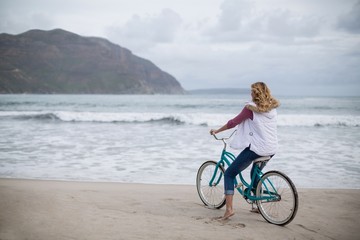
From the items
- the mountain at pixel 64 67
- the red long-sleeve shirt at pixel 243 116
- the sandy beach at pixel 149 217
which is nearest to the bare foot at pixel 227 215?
the sandy beach at pixel 149 217

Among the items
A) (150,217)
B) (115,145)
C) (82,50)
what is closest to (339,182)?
(150,217)

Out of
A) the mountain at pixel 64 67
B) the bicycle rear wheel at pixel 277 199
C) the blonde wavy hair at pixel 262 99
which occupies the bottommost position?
the bicycle rear wheel at pixel 277 199

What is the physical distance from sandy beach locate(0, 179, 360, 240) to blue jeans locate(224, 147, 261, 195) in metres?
0.53

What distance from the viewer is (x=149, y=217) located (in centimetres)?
460

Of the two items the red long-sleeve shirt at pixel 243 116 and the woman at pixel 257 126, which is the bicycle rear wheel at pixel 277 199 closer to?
the woman at pixel 257 126

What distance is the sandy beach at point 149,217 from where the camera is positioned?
12.9 ft

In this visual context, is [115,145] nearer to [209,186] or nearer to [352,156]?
[209,186]

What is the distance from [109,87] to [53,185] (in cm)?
15416

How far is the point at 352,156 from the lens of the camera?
10.4m

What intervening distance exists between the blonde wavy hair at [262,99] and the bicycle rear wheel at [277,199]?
0.92m

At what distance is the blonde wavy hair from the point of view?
166 inches

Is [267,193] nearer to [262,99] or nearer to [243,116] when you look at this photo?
[243,116]

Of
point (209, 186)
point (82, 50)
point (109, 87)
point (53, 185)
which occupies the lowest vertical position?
point (53, 185)

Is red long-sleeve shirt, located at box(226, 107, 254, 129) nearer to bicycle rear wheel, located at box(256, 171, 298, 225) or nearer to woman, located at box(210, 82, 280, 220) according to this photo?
woman, located at box(210, 82, 280, 220)
